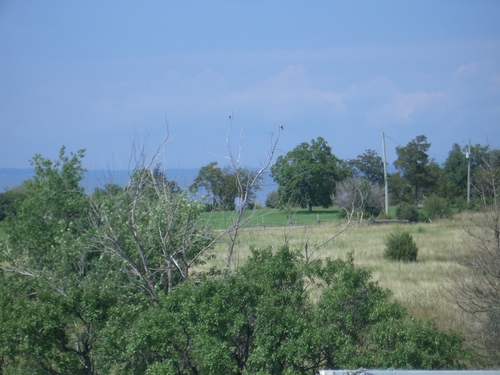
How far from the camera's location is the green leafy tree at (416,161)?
58.5 metres

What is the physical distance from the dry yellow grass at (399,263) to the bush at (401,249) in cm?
52

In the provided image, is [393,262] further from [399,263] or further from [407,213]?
[407,213]

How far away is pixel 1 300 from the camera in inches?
304

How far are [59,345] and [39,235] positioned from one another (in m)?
5.25

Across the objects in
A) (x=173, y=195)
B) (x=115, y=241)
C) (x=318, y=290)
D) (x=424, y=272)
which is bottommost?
(x=424, y=272)

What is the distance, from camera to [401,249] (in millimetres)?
25312

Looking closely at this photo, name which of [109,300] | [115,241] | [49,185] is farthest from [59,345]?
[49,185]

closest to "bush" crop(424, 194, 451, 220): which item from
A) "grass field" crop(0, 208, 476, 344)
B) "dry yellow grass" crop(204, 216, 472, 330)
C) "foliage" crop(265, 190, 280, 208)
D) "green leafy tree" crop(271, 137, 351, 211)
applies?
"grass field" crop(0, 208, 476, 344)

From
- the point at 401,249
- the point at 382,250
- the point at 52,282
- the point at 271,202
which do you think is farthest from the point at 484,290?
the point at 382,250

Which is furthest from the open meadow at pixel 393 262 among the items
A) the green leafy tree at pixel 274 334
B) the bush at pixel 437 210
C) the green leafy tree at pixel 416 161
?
the green leafy tree at pixel 416 161

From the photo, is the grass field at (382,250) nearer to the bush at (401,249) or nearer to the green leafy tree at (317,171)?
the bush at (401,249)

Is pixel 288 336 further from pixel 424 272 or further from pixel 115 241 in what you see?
pixel 424 272

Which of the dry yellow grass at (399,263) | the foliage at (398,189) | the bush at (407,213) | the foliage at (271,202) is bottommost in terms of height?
the dry yellow grass at (399,263)

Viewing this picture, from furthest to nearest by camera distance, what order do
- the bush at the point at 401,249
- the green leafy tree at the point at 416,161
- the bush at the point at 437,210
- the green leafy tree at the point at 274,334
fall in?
the green leafy tree at the point at 416,161 → the bush at the point at 437,210 → the bush at the point at 401,249 → the green leafy tree at the point at 274,334
